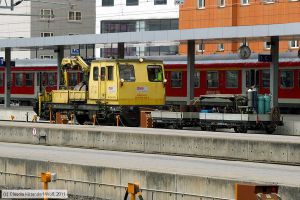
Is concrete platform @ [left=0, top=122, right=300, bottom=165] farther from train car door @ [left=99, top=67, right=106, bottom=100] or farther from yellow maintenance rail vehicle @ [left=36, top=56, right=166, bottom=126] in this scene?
train car door @ [left=99, top=67, right=106, bottom=100]

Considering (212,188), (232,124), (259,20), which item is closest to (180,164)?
(212,188)

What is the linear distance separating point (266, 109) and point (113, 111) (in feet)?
23.7

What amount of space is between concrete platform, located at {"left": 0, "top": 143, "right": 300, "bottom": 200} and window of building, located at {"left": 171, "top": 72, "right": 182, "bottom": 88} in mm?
25441

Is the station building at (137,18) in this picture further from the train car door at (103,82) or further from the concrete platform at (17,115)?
the train car door at (103,82)

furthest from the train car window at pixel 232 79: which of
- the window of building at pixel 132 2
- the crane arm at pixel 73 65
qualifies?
the window of building at pixel 132 2

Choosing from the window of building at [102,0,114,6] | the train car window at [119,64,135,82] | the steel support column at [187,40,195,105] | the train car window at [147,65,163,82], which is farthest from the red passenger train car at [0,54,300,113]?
the window of building at [102,0,114,6]

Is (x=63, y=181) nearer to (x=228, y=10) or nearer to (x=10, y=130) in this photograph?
(x=10, y=130)

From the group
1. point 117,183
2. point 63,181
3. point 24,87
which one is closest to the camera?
point 117,183

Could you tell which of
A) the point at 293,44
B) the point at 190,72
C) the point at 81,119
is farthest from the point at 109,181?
the point at 293,44

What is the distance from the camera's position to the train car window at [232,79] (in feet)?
160

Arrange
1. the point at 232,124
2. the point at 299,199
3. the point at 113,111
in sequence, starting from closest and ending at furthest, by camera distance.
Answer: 1. the point at 299,199
2. the point at 232,124
3. the point at 113,111

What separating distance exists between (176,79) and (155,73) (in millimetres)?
14671

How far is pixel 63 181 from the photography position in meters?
20.4

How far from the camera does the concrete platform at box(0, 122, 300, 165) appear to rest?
82.9ft
